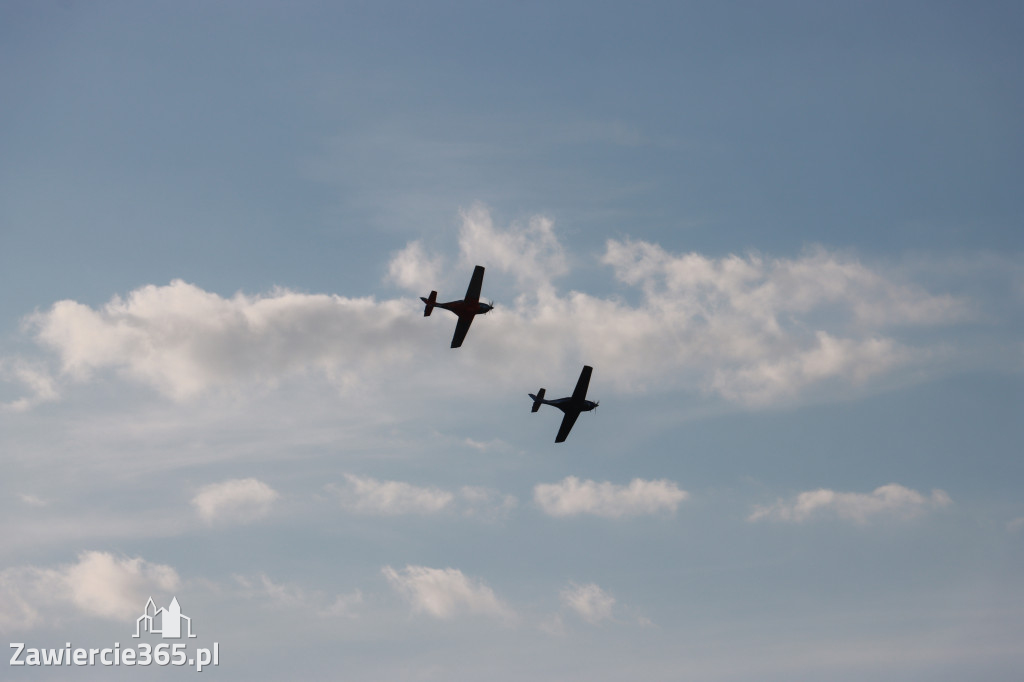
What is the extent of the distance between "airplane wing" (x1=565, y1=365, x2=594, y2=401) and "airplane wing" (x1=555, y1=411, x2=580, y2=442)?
8.24 ft

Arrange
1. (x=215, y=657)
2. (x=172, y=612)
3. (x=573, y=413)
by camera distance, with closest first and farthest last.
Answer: (x=573, y=413), (x=215, y=657), (x=172, y=612)

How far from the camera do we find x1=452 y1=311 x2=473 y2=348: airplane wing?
336ft

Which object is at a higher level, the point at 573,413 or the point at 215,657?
the point at 573,413

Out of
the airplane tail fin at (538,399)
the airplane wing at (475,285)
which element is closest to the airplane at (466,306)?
the airplane wing at (475,285)

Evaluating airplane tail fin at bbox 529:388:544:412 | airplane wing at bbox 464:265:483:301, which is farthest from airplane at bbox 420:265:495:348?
airplane tail fin at bbox 529:388:544:412

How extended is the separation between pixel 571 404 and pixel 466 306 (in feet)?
61.4

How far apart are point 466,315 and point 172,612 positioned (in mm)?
77995

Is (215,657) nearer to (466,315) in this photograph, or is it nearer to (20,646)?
Answer: (20,646)

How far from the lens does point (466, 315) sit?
102 m

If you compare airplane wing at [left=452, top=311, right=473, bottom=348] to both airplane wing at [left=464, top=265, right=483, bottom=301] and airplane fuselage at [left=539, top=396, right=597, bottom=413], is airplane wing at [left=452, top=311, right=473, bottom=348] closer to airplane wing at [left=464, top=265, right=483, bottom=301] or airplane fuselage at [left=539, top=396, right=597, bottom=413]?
airplane wing at [left=464, top=265, right=483, bottom=301]

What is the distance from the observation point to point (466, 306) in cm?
10169

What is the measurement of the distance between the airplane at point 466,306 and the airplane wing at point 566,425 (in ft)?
56.0

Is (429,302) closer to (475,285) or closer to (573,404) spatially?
(475,285)

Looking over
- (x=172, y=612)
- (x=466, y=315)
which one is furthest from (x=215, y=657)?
(x=466, y=315)
